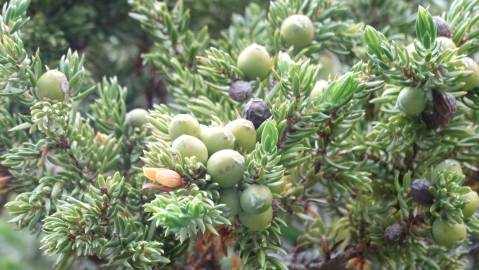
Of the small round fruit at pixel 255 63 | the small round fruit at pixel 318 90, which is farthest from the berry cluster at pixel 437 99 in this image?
the small round fruit at pixel 255 63

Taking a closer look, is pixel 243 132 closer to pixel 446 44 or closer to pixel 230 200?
pixel 230 200

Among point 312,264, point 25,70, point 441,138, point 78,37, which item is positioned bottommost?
point 312,264

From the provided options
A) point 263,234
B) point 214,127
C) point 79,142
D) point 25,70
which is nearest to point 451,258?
point 263,234

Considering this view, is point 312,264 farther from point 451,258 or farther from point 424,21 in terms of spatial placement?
point 424,21

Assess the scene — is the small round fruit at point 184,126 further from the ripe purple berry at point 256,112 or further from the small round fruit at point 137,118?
the small round fruit at point 137,118

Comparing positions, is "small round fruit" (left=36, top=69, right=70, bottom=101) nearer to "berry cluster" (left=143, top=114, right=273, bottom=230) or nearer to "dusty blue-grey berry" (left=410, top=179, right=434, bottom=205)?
"berry cluster" (left=143, top=114, right=273, bottom=230)

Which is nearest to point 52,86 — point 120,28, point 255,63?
point 255,63
